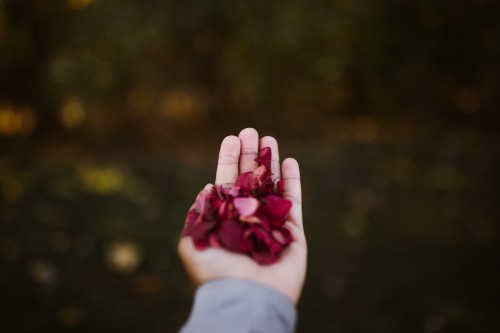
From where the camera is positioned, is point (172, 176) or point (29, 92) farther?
point (29, 92)

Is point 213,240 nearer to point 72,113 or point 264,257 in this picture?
point 264,257

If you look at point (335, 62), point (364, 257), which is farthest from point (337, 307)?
point (335, 62)

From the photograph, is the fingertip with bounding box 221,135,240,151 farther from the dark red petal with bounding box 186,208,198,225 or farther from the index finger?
the dark red petal with bounding box 186,208,198,225

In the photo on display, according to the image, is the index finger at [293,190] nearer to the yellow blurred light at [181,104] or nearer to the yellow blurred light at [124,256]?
the yellow blurred light at [124,256]

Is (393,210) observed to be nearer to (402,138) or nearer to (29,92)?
(402,138)

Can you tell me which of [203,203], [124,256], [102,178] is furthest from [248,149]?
[102,178]

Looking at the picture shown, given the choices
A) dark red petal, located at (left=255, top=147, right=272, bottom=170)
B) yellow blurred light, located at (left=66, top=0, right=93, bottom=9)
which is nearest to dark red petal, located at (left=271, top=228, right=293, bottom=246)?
dark red petal, located at (left=255, top=147, right=272, bottom=170)
